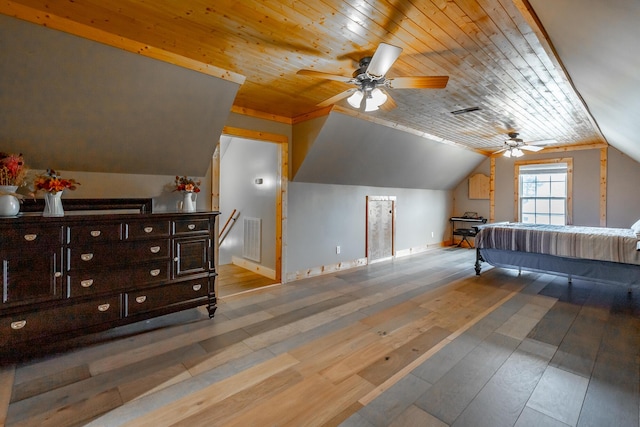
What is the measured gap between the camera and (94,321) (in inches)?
99.0

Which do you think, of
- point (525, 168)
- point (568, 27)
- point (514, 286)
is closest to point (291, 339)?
point (568, 27)

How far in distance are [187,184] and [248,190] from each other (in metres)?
2.10

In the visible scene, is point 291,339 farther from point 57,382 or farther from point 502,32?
point 502,32

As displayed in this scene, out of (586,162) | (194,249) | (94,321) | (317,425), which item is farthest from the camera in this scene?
(586,162)

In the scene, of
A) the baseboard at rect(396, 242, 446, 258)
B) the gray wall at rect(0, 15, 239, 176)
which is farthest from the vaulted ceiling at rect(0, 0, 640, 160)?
the baseboard at rect(396, 242, 446, 258)

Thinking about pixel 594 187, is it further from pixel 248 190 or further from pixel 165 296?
pixel 165 296

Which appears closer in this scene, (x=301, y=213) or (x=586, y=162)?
(x=301, y=213)

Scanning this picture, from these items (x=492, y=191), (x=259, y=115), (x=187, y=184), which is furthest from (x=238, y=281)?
(x=492, y=191)

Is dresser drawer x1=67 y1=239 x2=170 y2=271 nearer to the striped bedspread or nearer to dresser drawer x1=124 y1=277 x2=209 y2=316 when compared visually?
→ dresser drawer x1=124 y1=277 x2=209 y2=316

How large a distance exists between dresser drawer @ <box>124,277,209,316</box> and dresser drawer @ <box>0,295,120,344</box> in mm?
114

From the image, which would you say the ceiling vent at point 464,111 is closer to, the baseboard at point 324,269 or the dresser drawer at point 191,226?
the baseboard at point 324,269

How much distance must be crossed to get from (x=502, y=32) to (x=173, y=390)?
3.43 metres

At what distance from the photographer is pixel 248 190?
5.34 m

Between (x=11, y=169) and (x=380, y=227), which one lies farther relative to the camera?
(x=380, y=227)
